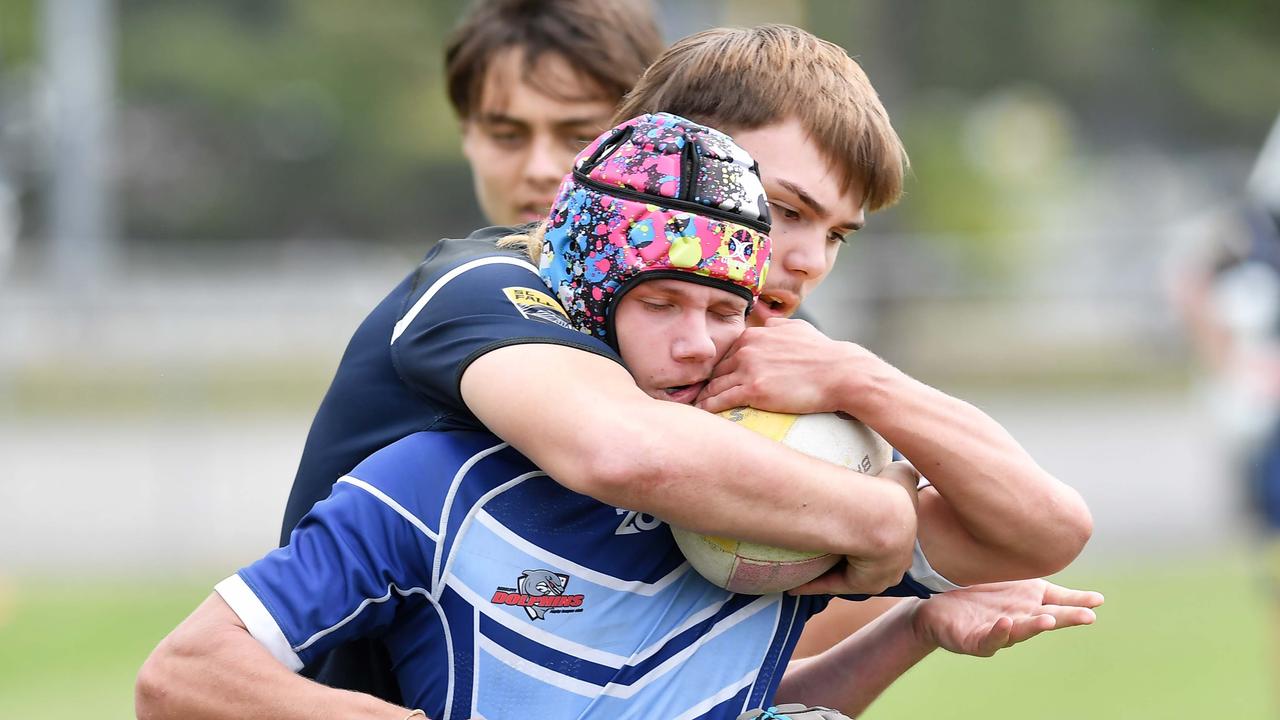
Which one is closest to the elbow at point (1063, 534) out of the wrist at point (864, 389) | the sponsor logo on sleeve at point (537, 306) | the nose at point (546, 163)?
the wrist at point (864, 389)

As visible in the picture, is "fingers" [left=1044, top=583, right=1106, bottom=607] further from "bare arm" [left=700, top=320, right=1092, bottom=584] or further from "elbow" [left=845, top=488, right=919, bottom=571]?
"elbow" [left=845, top=488, right=919, bottom=571]

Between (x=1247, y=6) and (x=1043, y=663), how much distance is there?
22.2 meters

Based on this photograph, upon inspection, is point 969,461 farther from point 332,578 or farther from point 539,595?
point 332,578

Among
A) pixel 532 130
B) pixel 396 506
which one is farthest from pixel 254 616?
pixel 532 130

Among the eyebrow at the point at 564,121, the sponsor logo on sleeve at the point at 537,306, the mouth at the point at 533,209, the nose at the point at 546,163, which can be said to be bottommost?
the sponsor logo on sleeve at the point at 537,306

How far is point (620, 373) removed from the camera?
112 inches

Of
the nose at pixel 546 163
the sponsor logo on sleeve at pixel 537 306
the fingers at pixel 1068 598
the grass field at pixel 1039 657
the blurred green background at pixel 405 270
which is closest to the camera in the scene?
the sponsor logo on sleeve at pixel 537 306

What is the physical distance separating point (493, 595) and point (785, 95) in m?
1.14

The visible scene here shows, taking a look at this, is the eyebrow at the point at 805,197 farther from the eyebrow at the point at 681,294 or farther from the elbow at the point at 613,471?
A: the elbow at the point at 613,471

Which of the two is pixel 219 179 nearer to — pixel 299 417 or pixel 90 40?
pixel 90 40

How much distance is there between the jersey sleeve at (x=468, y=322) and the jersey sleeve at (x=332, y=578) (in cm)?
25

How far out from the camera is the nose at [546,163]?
472cm

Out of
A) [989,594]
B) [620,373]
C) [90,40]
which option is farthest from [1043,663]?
[90,40]

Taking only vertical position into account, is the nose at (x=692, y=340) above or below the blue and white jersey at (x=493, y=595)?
above
